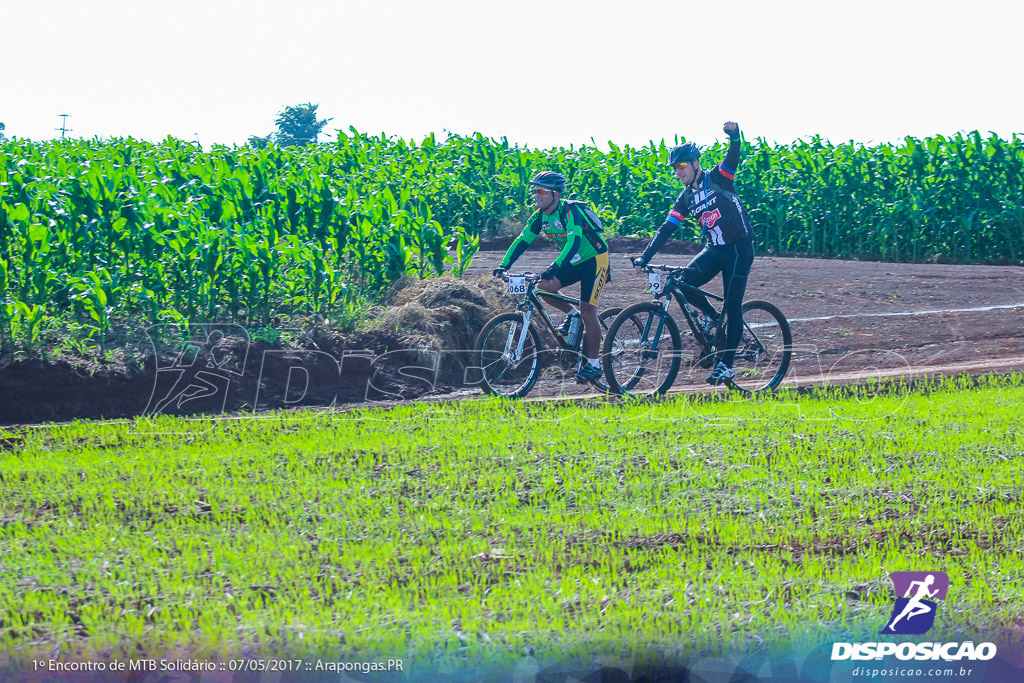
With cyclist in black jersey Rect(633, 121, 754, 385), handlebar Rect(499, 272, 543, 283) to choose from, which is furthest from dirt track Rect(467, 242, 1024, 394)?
handlebar Rect(499, 272, 543, 283)

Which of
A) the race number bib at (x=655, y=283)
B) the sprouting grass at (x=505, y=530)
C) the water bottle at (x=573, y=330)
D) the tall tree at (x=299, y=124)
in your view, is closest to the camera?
the sprouting grass at (x=505, y=530)

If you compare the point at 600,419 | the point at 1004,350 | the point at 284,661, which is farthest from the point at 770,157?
the point at 284,661

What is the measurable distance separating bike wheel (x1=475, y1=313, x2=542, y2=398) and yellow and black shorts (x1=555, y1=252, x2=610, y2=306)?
61 cm

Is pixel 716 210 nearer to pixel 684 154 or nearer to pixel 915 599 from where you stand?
pixel 684 154

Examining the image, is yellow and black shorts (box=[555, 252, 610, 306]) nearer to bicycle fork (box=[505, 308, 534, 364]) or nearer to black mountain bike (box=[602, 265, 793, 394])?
black mountain bike (box=[602, 265, 793, 394])

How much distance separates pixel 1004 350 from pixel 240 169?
371 inches

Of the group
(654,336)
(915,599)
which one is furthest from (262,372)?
(915,599)

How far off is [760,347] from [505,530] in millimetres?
5207

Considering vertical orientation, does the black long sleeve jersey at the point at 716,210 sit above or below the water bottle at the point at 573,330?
above

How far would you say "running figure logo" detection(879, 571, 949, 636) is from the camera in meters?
4.79

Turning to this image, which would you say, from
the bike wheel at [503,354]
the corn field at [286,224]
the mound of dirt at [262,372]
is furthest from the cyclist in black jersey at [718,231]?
the corn field at [286,224]

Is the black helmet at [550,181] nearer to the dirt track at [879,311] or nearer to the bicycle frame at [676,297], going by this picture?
the bicycle frame at [676,297]

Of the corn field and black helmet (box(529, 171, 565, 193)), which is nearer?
black helmet (box(529, 171, 565, 193))

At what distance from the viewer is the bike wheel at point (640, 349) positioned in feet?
32.9
